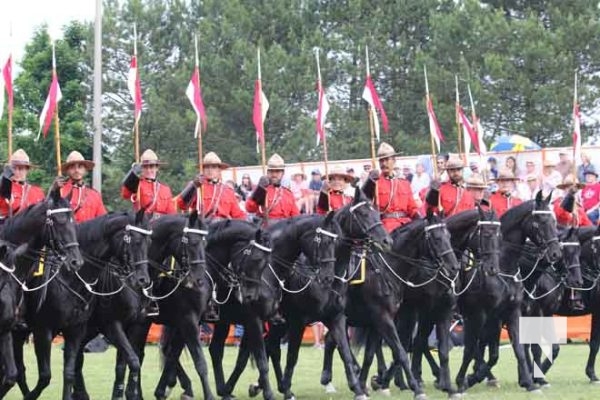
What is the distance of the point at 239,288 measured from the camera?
55.4ft

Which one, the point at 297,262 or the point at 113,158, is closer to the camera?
the point at 297,262

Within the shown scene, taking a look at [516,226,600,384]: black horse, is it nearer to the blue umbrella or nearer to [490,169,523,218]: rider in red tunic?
[490,169,523,218]: rider in red tunic

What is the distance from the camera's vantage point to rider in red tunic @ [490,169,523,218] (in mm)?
20422

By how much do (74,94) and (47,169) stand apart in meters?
2.29

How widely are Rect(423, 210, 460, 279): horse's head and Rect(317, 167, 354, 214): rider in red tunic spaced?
1.48m

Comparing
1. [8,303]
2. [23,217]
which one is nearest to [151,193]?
[23,217]

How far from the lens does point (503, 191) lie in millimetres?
20594

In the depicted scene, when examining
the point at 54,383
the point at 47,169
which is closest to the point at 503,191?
the point at 54,383

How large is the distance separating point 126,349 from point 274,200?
153 inches

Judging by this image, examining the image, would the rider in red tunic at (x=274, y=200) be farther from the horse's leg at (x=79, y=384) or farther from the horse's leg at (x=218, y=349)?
the horse's leg at (x=79, y=384)

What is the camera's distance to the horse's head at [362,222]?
1669 centimetres

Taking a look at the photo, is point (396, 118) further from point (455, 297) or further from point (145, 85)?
point (455, 297)

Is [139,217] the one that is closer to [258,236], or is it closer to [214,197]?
[258,236]

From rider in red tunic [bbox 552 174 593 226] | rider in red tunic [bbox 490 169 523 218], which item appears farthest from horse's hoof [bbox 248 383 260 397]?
rider in red tunic [bbox 552 174 593 226]
